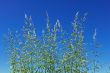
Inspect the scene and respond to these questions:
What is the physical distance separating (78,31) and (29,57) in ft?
11.3

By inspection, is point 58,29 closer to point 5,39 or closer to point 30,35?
point 30,35

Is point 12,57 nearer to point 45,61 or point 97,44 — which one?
point 45,61

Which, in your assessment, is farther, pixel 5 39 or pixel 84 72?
pixel 5 39

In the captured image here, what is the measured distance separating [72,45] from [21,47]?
3.64 metres

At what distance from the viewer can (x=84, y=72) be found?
69.2 feet

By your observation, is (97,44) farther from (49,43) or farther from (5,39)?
(5,39)

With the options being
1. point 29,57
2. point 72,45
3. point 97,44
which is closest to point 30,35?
point 29,57

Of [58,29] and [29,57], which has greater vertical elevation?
[58,29]

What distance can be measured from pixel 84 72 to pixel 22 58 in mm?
3986

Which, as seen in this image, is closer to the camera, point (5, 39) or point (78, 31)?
point (78, 31)

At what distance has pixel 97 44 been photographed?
75.1 ft

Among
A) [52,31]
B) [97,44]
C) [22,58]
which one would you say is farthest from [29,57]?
[97,44]

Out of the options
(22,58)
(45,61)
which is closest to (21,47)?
(22,58)

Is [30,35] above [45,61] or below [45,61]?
above
